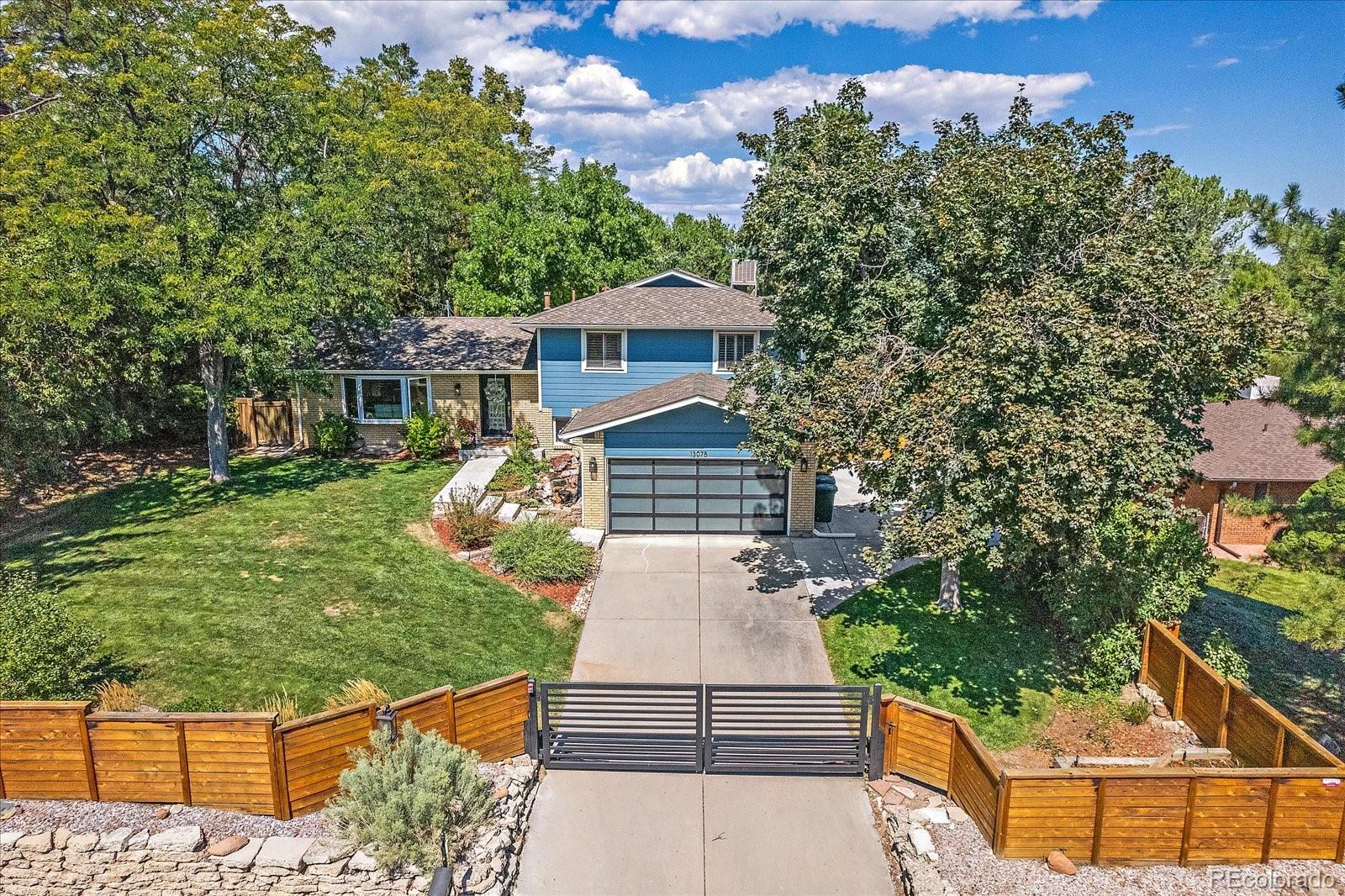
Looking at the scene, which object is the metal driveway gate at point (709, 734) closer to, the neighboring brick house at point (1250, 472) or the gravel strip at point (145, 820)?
the gravel strip at point (145, 820)

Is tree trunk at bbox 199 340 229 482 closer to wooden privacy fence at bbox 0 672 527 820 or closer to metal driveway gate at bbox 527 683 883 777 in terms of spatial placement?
wooden privacy fence at bbox 0 672 527 820

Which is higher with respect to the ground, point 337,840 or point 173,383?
point 173,383

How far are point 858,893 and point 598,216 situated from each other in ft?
95.7

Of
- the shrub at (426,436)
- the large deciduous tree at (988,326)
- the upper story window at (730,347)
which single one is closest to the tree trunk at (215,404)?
the shrub at (426,436)

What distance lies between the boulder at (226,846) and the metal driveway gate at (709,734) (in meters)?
3.32

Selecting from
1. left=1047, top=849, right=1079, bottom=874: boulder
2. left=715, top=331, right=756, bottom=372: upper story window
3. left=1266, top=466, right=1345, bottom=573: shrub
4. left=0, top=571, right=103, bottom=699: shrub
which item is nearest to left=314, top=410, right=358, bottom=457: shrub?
left=715, top=331, right=756, bottom=372: upper story window

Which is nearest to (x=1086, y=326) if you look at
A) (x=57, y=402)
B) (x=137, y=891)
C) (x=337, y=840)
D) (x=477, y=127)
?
(x=337, y=840)

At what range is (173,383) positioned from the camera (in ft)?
77.6

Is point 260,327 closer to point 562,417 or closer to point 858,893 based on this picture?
point 562,417

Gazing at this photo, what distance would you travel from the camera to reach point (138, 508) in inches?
731

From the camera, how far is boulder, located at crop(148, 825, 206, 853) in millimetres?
8227

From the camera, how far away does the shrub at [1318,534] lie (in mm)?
8594

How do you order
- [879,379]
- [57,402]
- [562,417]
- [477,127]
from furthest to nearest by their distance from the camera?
[477,127] → [562,417] → [57,402] → [879,379]

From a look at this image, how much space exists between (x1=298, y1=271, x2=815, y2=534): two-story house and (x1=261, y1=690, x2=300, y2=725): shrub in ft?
27.6
